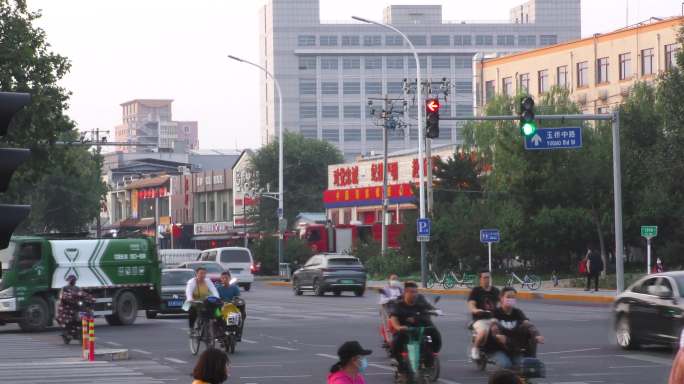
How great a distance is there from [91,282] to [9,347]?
6.83m

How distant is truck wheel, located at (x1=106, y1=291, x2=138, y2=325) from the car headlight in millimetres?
2997

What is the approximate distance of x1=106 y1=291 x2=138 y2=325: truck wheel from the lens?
34562 mm

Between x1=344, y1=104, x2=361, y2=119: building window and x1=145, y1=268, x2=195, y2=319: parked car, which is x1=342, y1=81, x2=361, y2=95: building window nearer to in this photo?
x1=344, y1=104, x2=361, y2=119: building window

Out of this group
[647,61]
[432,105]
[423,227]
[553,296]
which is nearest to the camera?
[432,105]

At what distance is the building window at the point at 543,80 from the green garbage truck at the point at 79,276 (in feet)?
203

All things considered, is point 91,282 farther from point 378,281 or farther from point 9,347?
point 378,281

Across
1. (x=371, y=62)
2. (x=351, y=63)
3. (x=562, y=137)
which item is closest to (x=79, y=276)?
(x=562, y=137)

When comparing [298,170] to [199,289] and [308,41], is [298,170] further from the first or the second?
[199,289]

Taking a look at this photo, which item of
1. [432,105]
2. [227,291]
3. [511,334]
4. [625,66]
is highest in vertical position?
[625,66]

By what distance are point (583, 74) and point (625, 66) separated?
4448mm

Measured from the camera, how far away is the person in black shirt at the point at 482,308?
1841 cm

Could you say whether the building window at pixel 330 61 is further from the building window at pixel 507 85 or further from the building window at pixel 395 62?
the building window at pixel 507 85

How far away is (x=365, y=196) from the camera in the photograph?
9450cm

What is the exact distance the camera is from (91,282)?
33.8 meters
